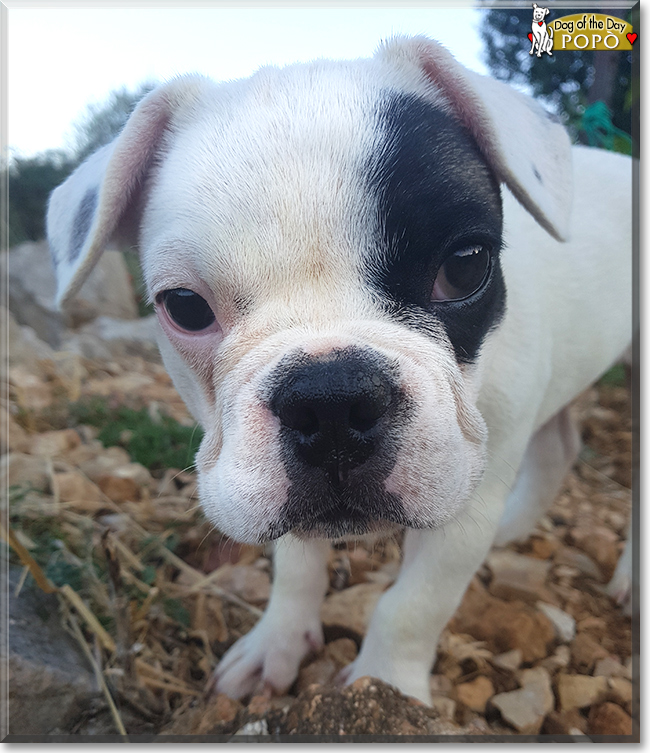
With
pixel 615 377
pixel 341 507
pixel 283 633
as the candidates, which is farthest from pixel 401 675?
pixel 615 377

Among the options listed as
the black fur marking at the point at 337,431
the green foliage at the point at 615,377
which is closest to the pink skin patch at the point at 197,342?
the black fur marking at the point at 337,431

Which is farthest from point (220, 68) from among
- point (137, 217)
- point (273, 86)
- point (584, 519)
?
point (584, 519)

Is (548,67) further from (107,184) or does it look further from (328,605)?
(328,605)

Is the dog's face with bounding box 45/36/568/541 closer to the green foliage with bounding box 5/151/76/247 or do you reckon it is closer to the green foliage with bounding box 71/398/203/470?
the green foliage with bounding box 5/151/76/247

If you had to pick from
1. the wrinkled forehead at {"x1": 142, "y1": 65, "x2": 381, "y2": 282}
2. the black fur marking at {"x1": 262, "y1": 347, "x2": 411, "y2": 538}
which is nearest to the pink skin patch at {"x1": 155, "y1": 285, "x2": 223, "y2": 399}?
the wrinkled forehead at {"x1": 142, "y1": 65, "x2": 381, "y2": 282}

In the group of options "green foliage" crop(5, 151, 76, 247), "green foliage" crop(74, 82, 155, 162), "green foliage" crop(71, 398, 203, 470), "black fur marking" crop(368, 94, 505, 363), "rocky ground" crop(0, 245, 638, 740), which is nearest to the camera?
"black fur marking" crop(368, 94, 505, 363)

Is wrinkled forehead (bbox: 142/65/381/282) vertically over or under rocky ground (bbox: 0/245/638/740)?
over
